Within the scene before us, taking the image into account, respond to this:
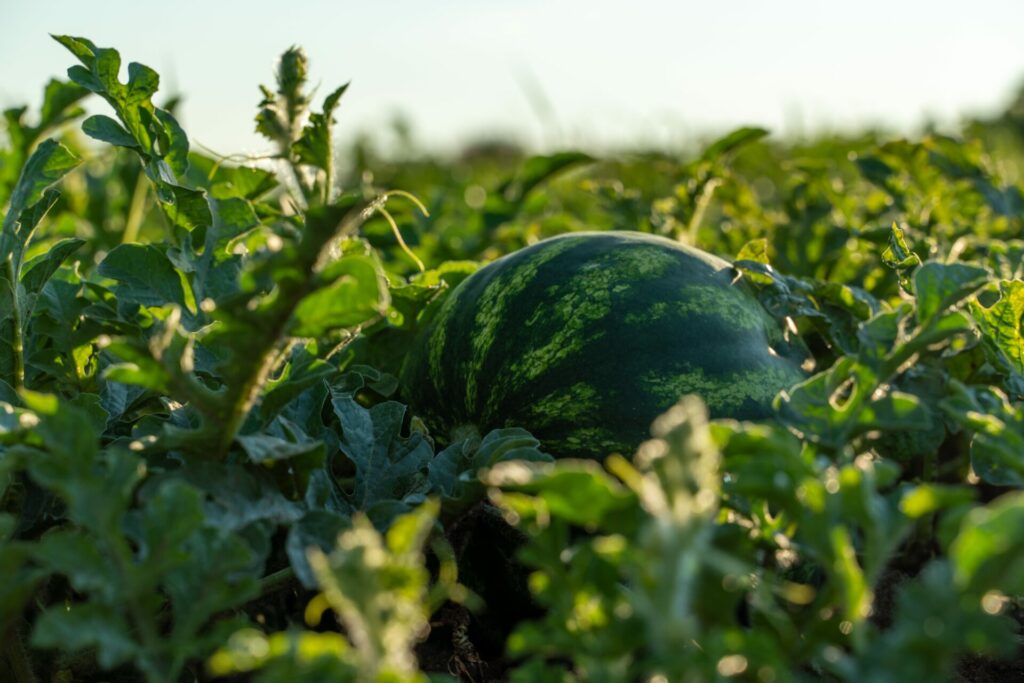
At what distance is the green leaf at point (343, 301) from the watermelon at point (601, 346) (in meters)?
0.71

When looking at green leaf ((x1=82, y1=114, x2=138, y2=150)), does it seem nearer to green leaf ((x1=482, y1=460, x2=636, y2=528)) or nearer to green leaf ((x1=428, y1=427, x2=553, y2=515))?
green leaf ((x1=428, y1=427, x2=553, y2=515))

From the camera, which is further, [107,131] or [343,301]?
[107,131]

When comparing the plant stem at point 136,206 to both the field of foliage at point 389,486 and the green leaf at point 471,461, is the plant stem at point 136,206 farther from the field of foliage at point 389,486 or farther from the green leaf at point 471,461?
the green leaf at point 471,461

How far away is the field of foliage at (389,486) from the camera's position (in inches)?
46.5

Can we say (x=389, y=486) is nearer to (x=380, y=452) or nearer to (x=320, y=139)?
(x=380, y=452)

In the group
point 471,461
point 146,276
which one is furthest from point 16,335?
point 471,461

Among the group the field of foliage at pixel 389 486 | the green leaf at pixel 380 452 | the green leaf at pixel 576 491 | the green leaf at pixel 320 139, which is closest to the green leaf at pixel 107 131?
the field of foliage at pixel 389 486

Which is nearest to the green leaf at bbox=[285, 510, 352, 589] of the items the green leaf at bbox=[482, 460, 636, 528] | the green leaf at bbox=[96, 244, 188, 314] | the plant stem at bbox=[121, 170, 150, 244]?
the green leaf at bbox=[482, 460, 636, 528]

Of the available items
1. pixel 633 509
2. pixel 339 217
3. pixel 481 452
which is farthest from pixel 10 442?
pixel 633 509

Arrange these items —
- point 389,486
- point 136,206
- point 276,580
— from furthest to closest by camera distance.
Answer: point 136,206 < point 389,486 < point 276,580

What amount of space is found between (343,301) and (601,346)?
80 centimetres

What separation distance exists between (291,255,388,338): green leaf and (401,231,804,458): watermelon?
711 mm

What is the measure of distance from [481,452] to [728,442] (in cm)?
63

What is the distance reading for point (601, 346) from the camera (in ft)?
7.30
